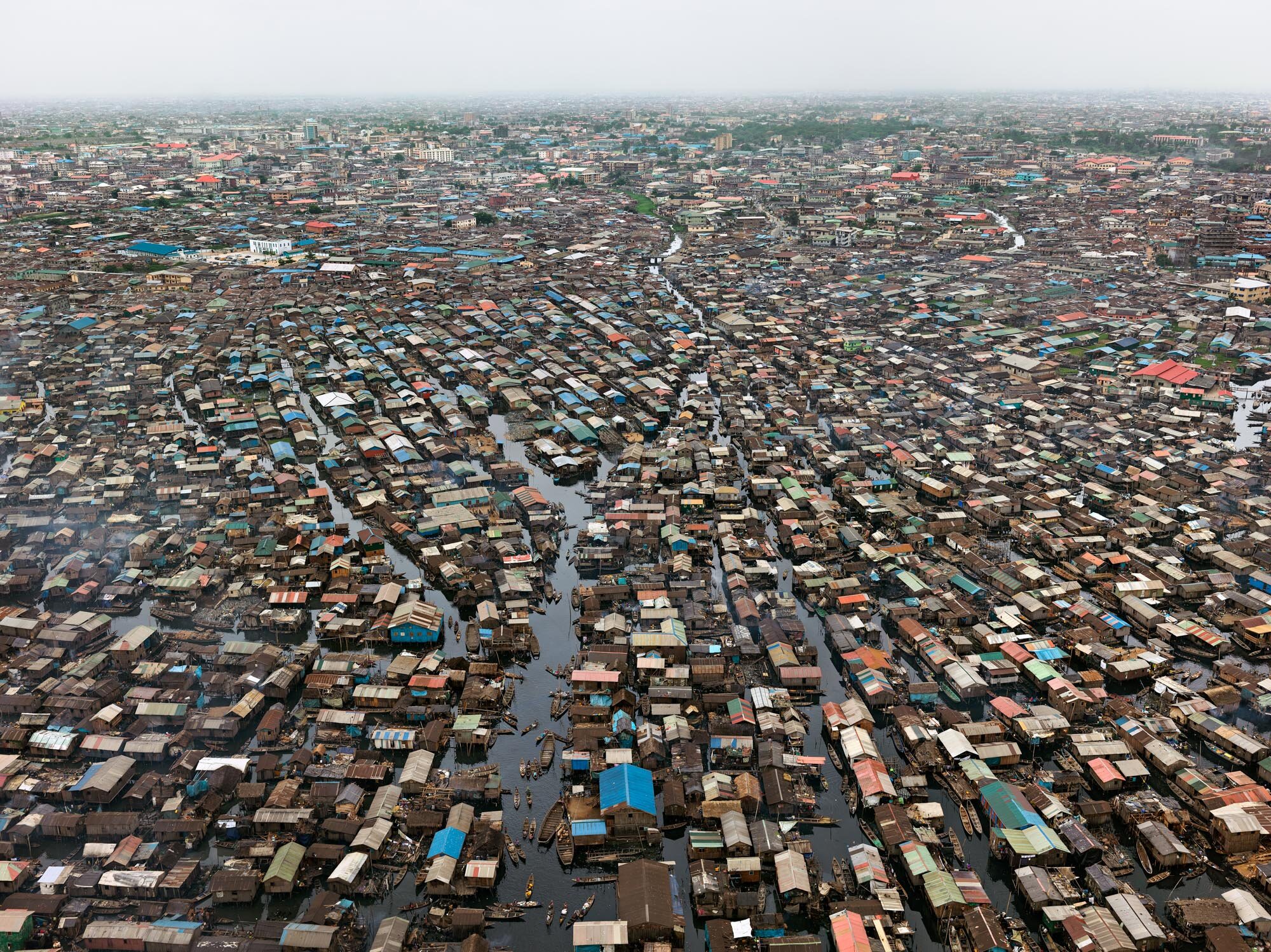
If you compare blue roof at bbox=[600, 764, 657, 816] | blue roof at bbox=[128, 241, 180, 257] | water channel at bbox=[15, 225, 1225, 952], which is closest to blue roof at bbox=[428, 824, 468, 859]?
water channel at bbox=[15, 225, 1225, 952]

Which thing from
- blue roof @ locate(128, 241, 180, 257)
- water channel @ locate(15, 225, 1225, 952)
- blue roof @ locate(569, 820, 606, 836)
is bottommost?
water channel @ locate(15, 225, 1225, 952)

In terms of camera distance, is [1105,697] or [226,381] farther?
[226,381]

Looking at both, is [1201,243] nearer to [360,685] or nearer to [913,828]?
[913,828]

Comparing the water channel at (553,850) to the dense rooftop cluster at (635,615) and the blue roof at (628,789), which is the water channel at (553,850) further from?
the blue roof at (628,789)

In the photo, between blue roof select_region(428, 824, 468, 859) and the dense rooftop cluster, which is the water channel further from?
blue roof select_region(428, 824, 468, 859)

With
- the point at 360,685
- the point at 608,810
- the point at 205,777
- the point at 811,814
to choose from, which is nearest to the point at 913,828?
the point at 811,814

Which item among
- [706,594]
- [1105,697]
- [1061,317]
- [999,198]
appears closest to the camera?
[1105,697]
